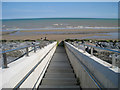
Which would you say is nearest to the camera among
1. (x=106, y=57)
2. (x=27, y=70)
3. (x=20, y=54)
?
(x=27, y=70)

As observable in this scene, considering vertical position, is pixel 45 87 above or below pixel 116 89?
below

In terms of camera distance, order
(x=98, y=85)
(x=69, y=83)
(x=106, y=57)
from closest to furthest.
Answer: (x=98, y=85) → (x=106, y=57) → (x=69, y=83)

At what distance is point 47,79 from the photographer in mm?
6672

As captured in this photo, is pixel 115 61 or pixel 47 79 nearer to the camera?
pixel 115 61

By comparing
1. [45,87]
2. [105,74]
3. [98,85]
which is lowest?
[45,87]

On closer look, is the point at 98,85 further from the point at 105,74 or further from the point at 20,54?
the point at 20,54

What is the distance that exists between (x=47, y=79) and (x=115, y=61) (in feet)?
11.5

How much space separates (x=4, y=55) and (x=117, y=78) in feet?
7.46

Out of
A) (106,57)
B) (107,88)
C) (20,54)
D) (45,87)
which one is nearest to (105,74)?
(107,88)

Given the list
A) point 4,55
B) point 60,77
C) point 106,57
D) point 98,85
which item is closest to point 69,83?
point 60,77

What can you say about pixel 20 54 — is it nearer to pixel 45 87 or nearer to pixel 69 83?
pixel 45 87

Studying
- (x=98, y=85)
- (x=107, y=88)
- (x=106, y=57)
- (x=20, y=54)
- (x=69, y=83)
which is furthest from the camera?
(x=69, y=83)

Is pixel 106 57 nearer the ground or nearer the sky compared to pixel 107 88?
nearer the sky

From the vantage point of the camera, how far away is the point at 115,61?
367 cm
